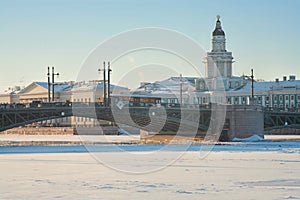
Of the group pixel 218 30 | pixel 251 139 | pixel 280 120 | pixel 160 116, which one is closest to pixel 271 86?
pixel 218 30

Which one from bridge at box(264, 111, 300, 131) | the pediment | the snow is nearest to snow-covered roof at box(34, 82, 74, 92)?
the pediment

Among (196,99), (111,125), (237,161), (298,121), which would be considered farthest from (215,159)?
(196,99)

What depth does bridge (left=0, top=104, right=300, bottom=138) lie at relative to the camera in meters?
54.2

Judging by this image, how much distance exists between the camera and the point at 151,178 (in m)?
24.6

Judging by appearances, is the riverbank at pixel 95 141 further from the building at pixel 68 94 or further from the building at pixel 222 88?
the building at pixel 222 88

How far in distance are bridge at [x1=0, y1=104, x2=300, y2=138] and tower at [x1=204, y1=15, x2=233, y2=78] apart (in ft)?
205

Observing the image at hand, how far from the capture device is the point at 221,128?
57.8m

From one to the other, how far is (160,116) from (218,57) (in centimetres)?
7047

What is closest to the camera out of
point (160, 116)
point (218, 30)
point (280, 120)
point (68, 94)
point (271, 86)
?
point (160, 116)

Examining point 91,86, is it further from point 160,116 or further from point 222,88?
point 160,116

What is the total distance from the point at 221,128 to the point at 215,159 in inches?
939

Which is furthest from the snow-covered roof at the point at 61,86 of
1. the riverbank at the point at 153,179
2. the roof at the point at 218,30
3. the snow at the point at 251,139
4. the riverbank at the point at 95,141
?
the riverbank at the point at 153,179

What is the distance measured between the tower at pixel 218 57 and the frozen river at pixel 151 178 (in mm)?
89441

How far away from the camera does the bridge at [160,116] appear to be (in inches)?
2135
